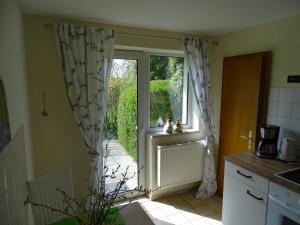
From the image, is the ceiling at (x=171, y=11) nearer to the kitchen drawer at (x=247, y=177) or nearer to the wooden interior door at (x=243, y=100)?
the wooden interior door at (x=243, y=100)

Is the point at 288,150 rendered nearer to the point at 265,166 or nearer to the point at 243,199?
the point at 265,166

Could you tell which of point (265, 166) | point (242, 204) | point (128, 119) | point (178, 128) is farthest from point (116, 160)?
point (265, 166)

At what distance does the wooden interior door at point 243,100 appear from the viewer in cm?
222

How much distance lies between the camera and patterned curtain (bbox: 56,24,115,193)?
80.4 inches

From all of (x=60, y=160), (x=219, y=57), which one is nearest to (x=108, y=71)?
(x=60, y=160)

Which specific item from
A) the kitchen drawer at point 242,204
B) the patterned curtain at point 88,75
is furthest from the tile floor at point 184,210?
the patterned curtain at point 88,75

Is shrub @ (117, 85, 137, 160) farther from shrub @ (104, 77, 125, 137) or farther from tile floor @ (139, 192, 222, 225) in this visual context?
tile floor @ (139, 192, 222, 225)

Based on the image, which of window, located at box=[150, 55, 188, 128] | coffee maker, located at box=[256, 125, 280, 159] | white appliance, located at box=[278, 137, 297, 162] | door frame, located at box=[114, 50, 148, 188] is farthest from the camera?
window, located at box=[150, 55, 188, 128]

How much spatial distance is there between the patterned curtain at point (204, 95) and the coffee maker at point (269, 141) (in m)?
0.82

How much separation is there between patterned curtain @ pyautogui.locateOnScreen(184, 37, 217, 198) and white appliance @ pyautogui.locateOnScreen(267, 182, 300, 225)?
1206mm

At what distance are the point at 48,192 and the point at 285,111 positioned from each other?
2.26m

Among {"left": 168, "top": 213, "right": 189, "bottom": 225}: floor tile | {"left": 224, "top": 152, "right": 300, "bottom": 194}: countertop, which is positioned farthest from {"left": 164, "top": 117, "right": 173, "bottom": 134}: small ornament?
{"left": 168, "top": 213, "right": 189, "bottom": 225}: floor tile

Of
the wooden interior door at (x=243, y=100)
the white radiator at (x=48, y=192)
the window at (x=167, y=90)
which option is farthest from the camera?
the window at (x=167, y=90)

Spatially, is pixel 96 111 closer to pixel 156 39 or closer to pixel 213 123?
pixel 156 39
